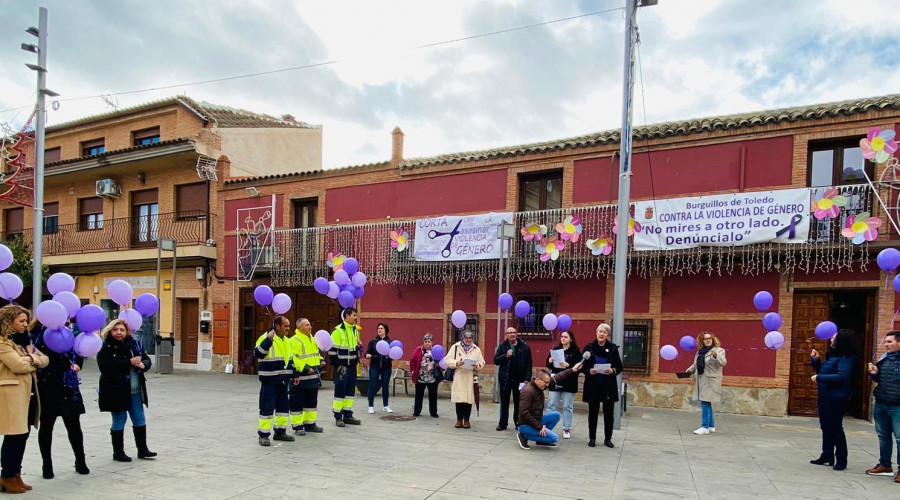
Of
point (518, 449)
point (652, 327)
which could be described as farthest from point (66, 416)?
point (652, 327)

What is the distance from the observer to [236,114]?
20719 millimetres

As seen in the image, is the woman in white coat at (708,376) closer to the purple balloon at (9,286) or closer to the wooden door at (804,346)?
the wooden door at (804,346)

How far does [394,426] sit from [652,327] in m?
5.75

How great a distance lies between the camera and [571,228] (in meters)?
11.9

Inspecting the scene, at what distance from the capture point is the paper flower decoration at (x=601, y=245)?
11.5 metres

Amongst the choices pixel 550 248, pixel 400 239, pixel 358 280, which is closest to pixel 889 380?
pixel 550 248

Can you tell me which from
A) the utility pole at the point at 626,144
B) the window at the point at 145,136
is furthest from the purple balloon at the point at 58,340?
the window at the point at 145,136

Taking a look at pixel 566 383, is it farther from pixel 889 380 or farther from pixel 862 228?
pixel 862 228

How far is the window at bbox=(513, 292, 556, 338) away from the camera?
41.5 feet

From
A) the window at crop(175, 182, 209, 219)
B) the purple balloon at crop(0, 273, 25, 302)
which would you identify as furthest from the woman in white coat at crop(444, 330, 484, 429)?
the window at crop(175, 182, 209, 219)

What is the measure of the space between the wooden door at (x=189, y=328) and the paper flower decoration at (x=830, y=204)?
1662cm

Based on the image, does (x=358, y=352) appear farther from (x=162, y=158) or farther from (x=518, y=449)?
(x=162, y=158)

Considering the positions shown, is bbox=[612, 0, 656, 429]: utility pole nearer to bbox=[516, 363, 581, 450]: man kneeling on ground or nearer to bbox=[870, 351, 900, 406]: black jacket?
bbox=[516, 363, 581, 450]: man kneeling on ground

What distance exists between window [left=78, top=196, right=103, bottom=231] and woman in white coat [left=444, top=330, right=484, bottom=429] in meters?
16.4
